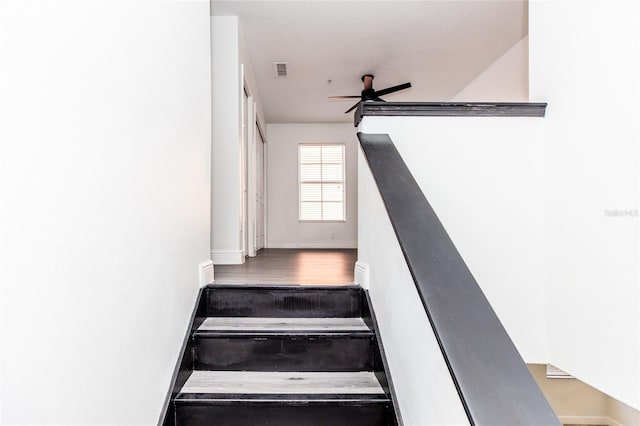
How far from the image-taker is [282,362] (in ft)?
5.63

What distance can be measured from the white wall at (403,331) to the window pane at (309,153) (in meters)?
5.17

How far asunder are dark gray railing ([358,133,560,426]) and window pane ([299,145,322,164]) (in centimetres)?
589

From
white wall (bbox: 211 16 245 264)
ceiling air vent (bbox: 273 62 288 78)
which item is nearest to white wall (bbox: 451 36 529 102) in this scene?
ceiling air vent (bbox: 273 62 288 78)

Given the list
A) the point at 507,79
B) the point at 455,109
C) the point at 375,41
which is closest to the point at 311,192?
the point at 375,41

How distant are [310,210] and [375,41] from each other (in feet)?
11.6

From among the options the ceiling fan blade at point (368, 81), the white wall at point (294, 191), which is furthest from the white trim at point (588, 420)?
the ceiling fan blade at point (368, 81)

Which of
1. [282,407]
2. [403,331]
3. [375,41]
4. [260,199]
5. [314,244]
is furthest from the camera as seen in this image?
[314,244]

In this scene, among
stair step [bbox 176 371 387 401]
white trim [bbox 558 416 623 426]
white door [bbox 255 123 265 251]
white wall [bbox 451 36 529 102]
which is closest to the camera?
stair step [bbox 176 371 387 401]

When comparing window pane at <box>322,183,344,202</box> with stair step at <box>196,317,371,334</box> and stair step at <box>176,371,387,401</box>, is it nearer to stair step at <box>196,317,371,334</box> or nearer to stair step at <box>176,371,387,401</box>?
stair step at <box>196,317,371,334</box>

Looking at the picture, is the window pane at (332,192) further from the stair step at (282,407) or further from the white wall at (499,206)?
the stair step at (282,407)

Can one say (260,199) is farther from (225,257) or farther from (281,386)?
(281,386)

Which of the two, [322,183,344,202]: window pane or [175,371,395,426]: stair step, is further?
[322,183,344,202]: window pane

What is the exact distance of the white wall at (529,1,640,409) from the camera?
1.39 meters

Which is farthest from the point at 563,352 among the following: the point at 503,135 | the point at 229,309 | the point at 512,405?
the point at 229,309
